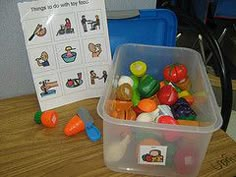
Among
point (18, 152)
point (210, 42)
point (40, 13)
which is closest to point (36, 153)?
point (18, 152)

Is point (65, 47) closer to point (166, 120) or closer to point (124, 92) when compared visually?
point (124, 92)

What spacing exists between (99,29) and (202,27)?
0.85 feet

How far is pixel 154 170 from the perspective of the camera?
20.1 inches

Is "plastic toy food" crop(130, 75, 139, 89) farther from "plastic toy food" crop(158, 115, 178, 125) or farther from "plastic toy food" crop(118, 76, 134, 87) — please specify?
"plastic toy food" crop(158, 115, 178, 125)

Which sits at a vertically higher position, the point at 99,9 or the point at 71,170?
the point at 99,9

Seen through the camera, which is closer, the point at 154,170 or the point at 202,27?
the point at 154,170

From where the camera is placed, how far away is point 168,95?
58cm

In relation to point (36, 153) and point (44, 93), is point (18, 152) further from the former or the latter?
point (44, 93)

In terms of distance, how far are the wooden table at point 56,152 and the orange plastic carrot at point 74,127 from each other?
0.01m

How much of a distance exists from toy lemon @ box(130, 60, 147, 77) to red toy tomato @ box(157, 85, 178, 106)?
2.7 inches

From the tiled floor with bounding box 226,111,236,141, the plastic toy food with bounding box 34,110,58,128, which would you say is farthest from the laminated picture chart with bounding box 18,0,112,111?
the tiled floor with bounding box 226,111,236,141

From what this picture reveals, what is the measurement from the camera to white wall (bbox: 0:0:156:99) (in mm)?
585

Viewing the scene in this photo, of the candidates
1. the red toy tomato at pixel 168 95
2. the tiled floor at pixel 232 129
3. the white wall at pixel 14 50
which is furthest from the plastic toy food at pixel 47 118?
the tiled floor at pixel 232 129

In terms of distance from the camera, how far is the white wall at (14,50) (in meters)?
0.59
